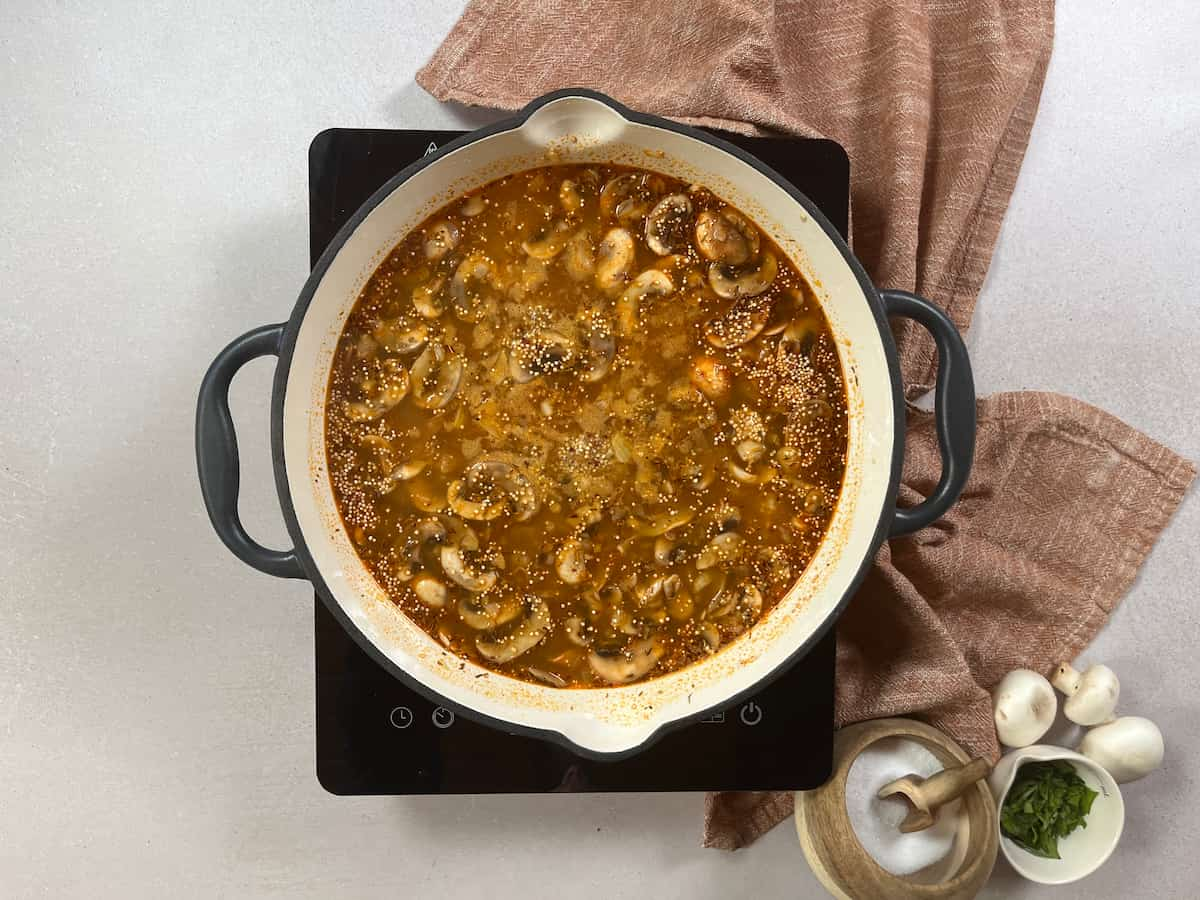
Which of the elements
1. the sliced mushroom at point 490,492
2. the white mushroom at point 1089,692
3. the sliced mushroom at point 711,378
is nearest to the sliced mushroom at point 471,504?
the sliced mushroom at point 490,492

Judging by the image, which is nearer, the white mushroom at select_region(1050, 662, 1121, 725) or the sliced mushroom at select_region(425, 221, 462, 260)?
the sliced mushroom at select_region(425, 221, 462, 260)

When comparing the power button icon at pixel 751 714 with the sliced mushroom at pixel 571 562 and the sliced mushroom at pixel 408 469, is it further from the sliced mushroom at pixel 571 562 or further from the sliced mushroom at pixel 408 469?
the sliced mushroom at pixel 408 469

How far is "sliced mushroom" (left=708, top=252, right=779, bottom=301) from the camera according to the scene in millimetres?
1276

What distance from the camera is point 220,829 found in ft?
5.38

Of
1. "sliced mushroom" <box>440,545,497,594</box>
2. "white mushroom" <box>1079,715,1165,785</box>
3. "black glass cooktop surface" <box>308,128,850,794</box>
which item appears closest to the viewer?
"sliced mushroom" <box>440,545,497,594</box>

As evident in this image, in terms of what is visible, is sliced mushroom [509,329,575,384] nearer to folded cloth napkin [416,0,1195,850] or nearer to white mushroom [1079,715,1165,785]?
folded cloth napkin [416,0,1195,850]

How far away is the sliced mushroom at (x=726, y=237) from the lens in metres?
1.28

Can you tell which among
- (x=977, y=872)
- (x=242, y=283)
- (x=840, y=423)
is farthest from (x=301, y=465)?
(x=977, y=872)

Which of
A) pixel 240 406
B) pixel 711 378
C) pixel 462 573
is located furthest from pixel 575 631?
pixel 240 406

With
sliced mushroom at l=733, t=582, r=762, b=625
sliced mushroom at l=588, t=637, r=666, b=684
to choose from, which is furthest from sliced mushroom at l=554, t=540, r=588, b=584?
sliced mushroom at l=733, t=582, r=762, b=625

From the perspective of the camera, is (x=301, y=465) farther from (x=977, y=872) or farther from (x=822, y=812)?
(x=977, y=872)

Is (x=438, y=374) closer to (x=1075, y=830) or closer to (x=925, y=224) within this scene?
(x=925, y=224)

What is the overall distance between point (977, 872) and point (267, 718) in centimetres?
113

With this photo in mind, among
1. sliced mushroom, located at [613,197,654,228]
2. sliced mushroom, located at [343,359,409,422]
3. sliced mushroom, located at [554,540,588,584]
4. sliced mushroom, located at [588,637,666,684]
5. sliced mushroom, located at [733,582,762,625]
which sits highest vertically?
sliced mushroom, located at [613,197,654,228]
